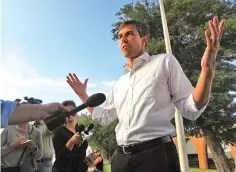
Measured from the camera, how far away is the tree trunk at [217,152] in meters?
15.1

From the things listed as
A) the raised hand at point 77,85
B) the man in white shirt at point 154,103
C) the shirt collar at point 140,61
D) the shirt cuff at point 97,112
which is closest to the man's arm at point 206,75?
the man in white shirt at point 154,103

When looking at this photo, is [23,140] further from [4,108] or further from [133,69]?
[4,108]

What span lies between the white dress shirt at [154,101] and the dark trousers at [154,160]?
0.11 metres

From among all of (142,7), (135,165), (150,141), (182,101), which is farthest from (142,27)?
(142,7)

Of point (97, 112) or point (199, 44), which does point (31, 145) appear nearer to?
point (97, 112)

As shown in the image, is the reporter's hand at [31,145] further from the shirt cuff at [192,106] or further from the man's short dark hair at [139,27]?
the shirt cuff at [192,106]

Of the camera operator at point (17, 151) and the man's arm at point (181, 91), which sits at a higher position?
the man's arm at point (181, 91)

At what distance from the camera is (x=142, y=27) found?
284 cm

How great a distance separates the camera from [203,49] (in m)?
17.6

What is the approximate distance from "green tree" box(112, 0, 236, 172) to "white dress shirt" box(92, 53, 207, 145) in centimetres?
1422

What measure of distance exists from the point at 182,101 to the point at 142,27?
0.99 meters

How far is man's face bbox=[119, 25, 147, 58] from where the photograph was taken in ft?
8.69

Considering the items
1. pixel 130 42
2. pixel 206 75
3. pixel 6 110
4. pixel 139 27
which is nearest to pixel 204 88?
pixel 206 75

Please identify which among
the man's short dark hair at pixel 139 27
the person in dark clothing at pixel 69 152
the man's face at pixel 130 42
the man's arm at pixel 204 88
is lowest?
the person in dark clothing at pixel 69 152
